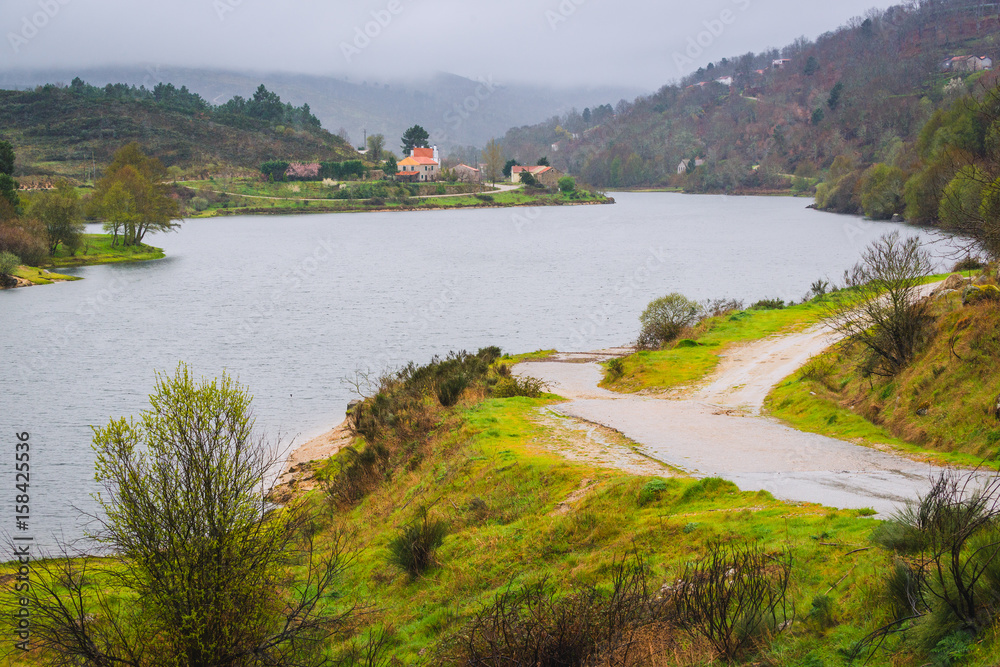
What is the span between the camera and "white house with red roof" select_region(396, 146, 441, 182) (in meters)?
157

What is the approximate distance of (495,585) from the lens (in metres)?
9.71

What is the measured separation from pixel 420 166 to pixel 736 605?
6261 inches

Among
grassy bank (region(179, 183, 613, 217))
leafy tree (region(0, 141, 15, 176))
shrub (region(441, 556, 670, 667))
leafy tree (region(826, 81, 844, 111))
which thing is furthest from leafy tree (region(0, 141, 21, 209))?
leafy tree (region(826, 81, 844, 111))

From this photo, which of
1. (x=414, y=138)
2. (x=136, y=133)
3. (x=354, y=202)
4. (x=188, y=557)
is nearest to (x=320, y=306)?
(x=188, y=557)

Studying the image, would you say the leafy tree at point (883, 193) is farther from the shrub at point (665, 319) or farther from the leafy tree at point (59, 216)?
the leafy tree at point (59, 216)

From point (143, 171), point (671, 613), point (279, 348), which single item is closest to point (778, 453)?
point (671, 613)

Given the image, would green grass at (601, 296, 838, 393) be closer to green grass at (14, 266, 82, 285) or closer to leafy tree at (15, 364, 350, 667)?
leafy tree at (15, 364, 350, 667)

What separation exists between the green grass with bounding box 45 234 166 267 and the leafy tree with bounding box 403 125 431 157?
92.5m

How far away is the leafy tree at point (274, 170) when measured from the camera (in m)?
139

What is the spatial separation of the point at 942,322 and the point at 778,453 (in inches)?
238

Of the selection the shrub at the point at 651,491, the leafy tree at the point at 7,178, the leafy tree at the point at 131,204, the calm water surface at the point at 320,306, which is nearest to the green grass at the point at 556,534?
the shrub at the point at 651,491

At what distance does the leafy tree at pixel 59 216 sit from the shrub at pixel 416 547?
218ft

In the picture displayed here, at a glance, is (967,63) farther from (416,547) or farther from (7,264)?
(416,547)

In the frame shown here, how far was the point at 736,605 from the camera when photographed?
6793 millimetres
